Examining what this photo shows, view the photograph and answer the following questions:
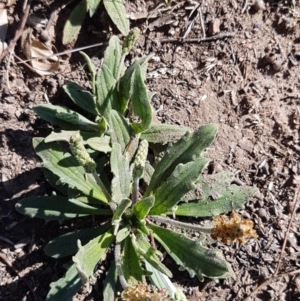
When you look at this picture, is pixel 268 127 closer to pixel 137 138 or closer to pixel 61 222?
Result: pixel 137 138

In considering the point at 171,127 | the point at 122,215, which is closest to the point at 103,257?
the point at 122,215

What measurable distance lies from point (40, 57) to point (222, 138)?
1.61 metres

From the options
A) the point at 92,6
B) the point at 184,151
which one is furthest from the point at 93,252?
the point at 92,6

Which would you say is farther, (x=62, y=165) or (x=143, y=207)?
(x=62, y=165)

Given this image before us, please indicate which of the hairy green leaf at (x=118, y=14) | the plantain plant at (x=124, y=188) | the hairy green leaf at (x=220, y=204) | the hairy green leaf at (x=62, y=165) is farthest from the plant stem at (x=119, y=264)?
the hairy green leaf at (x=118, y=14)

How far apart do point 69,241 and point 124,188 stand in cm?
59

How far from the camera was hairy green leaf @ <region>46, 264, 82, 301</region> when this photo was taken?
12.7 feet

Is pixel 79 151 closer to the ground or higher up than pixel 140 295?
higher up

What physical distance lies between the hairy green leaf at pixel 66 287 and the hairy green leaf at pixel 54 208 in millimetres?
384

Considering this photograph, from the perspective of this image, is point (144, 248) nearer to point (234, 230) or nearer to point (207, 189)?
point (207, 189)

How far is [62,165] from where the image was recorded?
3926 mm

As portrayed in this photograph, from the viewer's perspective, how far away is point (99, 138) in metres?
4.03

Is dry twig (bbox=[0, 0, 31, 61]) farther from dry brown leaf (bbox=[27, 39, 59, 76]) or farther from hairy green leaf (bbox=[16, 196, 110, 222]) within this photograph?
hairy green leaf (bbox=[16, 196, 110, 222])

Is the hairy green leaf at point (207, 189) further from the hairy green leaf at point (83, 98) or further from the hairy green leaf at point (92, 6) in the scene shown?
the hairy green leaf at point (92, 6)
